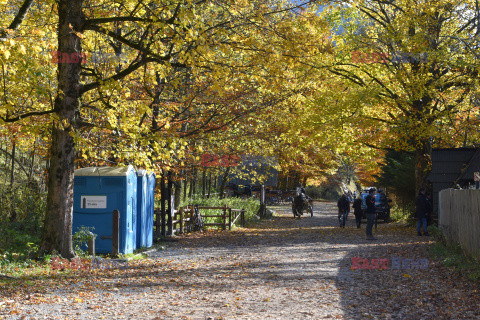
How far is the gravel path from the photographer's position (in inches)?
300

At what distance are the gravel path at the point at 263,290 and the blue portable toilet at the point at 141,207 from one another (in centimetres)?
93

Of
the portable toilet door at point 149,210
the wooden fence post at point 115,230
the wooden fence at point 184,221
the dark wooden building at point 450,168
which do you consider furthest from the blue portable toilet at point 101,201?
the dark wooden building at point 450,168

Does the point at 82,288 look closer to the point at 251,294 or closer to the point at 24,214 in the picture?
the point at 251,294

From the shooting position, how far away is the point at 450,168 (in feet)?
78.4

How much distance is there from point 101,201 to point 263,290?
19.9 ft

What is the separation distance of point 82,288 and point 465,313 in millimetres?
5974

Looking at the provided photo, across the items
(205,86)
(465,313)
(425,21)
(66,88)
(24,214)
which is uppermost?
(425,21)

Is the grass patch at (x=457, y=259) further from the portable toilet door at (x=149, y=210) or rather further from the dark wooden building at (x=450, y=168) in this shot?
the dark wooden building at (x=450, y=168)

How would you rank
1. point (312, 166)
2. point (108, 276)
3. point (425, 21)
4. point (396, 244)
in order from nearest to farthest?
1. point (108, 276)
2. point (396, 244)
3. point (425, 21)
4. point (312, 166)

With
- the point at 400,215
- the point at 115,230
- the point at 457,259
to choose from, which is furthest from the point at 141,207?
the point at 400,215

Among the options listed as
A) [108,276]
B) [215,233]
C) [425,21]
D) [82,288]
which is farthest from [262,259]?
[425,21]

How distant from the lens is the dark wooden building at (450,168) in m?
23.5

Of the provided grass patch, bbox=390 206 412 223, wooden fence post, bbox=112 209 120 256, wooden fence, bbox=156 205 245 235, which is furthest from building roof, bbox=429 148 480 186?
wooden fence post, bbox=112 209 120 256

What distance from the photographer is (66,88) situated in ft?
38.5
